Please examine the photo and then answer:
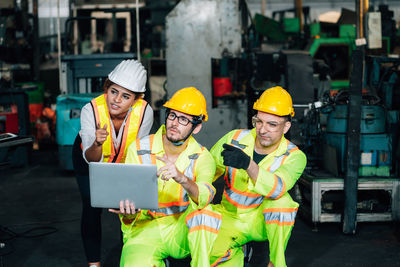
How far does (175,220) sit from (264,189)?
1.78 feet

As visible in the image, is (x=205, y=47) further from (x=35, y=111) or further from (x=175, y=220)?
(x=175, y=220)

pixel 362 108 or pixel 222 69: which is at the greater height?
pixel 222 69

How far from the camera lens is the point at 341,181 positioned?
14.6 feet

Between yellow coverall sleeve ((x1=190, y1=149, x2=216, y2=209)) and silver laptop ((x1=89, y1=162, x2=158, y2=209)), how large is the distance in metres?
0.24

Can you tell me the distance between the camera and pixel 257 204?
3.14m

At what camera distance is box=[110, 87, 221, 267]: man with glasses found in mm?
2662

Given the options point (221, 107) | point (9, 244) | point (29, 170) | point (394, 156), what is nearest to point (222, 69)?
point (221, 107)

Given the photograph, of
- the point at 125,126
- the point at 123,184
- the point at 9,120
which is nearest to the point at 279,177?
the point at 123,184

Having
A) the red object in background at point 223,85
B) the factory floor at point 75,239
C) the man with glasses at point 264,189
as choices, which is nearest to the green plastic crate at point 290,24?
the red object in background at point 223,85

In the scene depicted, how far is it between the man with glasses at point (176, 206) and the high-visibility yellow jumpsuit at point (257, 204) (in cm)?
27

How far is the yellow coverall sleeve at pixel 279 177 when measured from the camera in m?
2.75

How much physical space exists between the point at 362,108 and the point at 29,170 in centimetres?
492

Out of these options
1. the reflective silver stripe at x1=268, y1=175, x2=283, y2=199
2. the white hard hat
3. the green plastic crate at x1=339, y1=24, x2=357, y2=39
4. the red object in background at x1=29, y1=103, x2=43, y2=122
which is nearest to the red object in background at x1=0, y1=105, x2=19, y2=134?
the red object in background at x1=29, y1=103, x2=43, y2=122

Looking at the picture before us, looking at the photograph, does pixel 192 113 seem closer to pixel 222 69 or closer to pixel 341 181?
pixel 341 181
